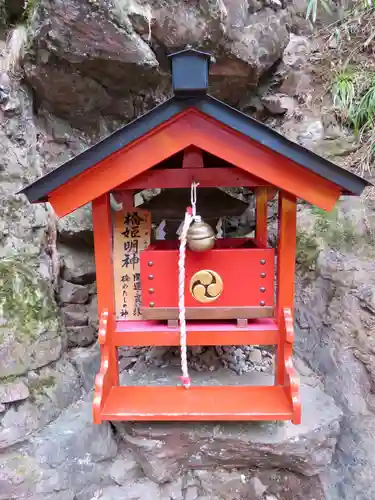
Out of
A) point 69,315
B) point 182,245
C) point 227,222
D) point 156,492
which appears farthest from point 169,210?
point 156,492

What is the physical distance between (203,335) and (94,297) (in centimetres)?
101

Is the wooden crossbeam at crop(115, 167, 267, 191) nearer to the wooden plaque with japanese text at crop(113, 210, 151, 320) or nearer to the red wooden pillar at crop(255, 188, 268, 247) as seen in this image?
the wooden plaque with japanese text at crop(113, 210, 151, 320)

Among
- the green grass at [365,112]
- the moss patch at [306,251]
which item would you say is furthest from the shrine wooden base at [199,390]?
the green grass at [365,112]

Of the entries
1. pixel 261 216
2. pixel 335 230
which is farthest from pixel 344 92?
pixel 261 216

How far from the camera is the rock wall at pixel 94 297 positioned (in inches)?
64.9

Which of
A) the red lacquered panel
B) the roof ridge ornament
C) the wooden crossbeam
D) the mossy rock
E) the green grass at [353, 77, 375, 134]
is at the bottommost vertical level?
the mossy rock

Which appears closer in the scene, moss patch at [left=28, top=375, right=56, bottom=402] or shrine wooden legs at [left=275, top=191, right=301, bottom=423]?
shrine wooden legs at [left=275, top=191, right=301, bottom=423]

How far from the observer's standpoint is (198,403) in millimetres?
1443

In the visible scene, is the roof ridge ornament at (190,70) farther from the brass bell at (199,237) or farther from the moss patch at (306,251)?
the moss patch at (306,251)

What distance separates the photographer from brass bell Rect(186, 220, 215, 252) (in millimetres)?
1313

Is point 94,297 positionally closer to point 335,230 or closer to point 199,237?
point 199,237

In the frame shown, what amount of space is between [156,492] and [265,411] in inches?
28.6

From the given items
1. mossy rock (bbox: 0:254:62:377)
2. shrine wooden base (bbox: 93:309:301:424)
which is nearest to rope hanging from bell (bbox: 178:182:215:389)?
shrine wooden base (bbox: 93:309:301:424)

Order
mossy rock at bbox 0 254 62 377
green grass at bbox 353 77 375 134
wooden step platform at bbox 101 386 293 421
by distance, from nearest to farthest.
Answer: wooden step platform at bbox 101 386 293 421, mossy rock at bbox 0 254 62 377, green grass at bbox 353 77 375 134
